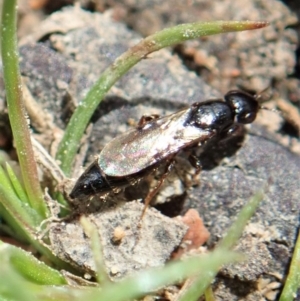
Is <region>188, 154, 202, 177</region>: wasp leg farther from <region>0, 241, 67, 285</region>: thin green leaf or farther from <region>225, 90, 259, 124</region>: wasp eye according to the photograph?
<region>0, 241, 67, 285</region>: thin green leaf

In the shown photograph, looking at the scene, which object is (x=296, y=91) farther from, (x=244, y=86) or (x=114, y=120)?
(x=114, y=120)

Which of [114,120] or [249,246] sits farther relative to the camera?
[114,120]

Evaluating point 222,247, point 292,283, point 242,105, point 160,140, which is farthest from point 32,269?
point 242,105

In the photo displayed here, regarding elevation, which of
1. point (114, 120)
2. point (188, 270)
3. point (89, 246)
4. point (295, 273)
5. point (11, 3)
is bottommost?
point (188, 270)

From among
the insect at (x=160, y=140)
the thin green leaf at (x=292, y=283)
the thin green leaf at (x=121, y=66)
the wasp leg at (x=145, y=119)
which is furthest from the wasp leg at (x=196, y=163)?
the thin green leaf at (x=292, y=283)

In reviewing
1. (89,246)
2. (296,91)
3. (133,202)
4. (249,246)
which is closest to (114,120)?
(133,202)

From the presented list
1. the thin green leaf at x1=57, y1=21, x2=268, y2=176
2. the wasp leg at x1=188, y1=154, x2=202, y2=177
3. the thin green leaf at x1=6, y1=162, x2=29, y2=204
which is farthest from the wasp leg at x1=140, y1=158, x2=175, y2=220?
the thin green leaf at x1=6, y1=162, x2=29, y2=204
